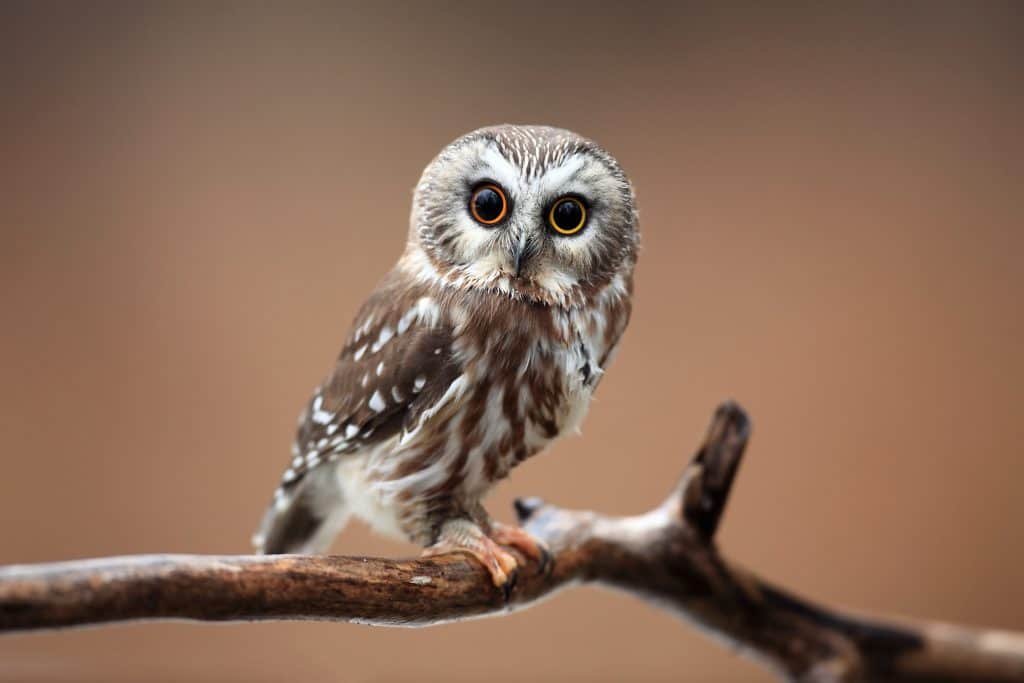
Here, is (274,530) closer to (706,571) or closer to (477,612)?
(477,612)

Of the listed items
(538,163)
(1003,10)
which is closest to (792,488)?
(1003,10)

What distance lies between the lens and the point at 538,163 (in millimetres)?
1626

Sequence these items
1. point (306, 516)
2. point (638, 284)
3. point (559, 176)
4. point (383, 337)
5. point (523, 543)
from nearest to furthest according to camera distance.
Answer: point (559, 176)
point (383, 337)
point (523, 543)
point (306, 516)
point (638, 284)

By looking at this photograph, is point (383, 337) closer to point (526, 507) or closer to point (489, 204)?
point (489, 204)

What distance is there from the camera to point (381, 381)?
Result: 6.10 feet

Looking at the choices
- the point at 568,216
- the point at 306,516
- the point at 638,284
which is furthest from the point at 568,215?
the point at 638,284

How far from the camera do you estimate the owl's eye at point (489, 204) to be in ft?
5.47

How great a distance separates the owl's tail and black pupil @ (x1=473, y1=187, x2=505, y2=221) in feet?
2.37

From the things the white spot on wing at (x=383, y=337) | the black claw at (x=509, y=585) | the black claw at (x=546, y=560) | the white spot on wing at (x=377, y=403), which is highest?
the white spot on wing at (x=383, y=337)

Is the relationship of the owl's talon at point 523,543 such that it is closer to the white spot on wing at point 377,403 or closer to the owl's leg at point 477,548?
the owl's leg at point 477,548

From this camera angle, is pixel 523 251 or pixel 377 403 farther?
pixel 377 403

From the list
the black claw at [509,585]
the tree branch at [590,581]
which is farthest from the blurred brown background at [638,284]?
the black claw at [509,585]

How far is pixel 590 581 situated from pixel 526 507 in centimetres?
22

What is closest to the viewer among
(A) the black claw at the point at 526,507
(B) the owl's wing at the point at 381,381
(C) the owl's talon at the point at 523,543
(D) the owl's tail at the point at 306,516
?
(B) the owl's wing at the point at 381,381
